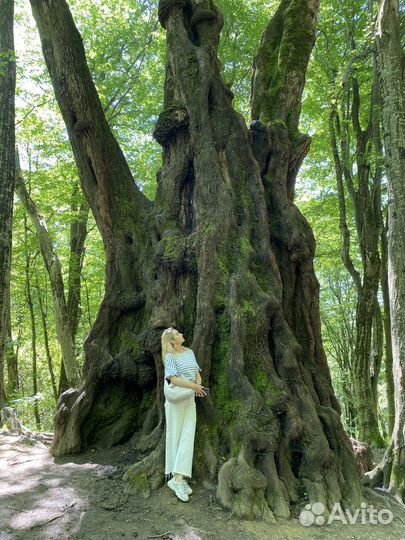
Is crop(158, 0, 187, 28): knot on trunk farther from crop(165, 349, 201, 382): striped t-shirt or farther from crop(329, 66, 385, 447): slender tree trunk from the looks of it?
crop(165, 349, 201, 382): striped t-shirt

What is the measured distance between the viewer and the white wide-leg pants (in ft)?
13.6

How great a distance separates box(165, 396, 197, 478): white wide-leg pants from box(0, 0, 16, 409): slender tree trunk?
16.1 feet

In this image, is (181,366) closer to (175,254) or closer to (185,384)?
(185,384)

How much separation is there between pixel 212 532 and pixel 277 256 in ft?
12.8

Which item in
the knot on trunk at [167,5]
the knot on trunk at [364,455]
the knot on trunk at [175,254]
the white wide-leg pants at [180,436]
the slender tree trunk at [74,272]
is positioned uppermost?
the knot on trunk at [167,5]

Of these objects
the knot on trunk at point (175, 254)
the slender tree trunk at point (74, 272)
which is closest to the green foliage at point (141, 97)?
the slender tree trunk at point (74, 272)

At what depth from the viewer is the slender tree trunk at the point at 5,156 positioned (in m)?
7.96

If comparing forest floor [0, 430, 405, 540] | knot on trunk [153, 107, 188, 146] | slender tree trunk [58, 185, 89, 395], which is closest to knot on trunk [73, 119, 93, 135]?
knot on trunk [153, 107, 188, 146]

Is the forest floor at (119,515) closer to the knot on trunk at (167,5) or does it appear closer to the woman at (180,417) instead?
the woman at (180,417)

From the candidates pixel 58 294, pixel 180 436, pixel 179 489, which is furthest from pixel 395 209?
pixel 58 294

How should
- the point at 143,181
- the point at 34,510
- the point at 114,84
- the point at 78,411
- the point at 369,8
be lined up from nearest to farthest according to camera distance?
the point at 34,510, the point at 78,411, the point at 369,8, the point at 114,84, the point at 143,181

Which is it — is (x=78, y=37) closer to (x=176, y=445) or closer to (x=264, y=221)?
(x=264, y=221)

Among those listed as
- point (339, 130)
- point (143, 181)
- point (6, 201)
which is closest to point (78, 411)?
point (6, 201)

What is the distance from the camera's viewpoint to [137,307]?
6379 mm
